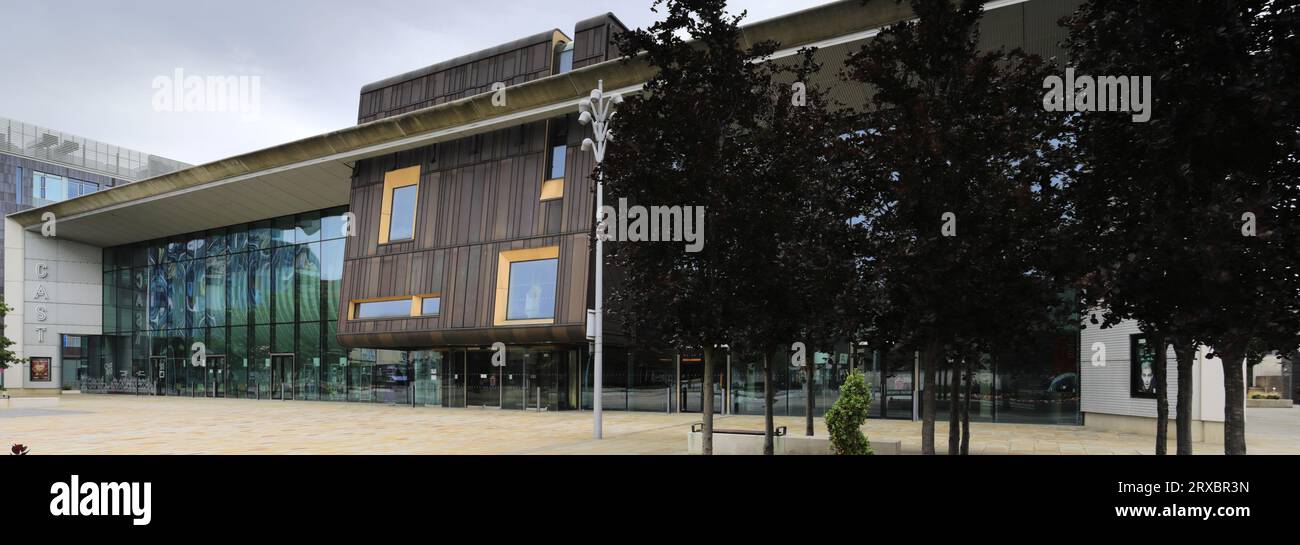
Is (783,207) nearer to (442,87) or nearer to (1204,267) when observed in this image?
(1204,267)

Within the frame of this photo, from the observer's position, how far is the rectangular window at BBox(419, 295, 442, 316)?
31.1 meters

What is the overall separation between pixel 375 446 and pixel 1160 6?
50.9 ft

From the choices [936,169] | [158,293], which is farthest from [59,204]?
[936,169]

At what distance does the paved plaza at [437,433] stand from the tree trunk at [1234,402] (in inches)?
247

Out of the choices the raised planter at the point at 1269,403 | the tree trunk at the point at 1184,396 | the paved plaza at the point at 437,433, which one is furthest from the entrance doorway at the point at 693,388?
the raised planter at the point at 1269,403

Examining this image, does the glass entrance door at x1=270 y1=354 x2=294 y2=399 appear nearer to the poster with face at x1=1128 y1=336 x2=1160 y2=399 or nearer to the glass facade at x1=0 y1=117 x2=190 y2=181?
the glass facade at x1=0 y1=117 x2=190 y2=181

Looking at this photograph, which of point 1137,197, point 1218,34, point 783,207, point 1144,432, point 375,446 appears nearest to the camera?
point 1218,34

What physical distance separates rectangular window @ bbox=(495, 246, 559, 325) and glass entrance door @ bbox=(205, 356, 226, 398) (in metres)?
22.8

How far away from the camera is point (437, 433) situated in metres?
20.4

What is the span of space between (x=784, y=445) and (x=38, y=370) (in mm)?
50891

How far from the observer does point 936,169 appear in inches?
363

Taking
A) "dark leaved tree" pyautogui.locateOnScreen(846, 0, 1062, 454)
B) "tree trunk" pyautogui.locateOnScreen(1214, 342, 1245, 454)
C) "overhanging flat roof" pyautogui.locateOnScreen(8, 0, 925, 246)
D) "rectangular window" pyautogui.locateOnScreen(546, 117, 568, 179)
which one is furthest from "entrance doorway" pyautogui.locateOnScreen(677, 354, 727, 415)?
"tree trunk" pyautogui.locateOnScreen(1214, 342, 1245, 454)

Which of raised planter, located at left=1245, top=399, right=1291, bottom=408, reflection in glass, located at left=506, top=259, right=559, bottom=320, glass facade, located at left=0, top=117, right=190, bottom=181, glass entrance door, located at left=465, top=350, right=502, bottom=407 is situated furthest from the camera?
glass facade, located at left=0, top=117, right=190, bottom=181
